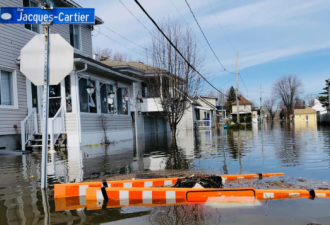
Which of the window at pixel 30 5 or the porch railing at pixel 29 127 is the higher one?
the window at pixel 30 5

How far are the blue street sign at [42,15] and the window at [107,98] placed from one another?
38.0 feet

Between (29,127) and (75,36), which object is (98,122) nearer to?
(29,127)

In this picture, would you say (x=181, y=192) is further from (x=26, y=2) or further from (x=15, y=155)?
(x=26, y=2)

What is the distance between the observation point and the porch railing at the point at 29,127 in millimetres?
13317

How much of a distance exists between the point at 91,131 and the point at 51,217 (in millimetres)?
11467

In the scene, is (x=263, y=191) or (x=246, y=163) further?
(x=246, y=163)

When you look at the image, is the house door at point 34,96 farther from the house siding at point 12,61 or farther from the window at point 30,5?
the window at point 30,5

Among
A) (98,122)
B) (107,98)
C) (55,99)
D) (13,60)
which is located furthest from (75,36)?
(98,122)

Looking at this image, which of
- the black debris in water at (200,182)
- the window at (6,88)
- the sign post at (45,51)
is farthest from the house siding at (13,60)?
the black debris in water at (200,182)

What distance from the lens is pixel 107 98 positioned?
1766cm

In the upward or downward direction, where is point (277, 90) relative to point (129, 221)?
upward

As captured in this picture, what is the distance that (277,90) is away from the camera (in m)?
95.2

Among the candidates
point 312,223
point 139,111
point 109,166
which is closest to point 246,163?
point 109,166

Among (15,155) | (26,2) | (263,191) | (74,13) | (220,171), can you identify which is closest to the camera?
(263,191)
